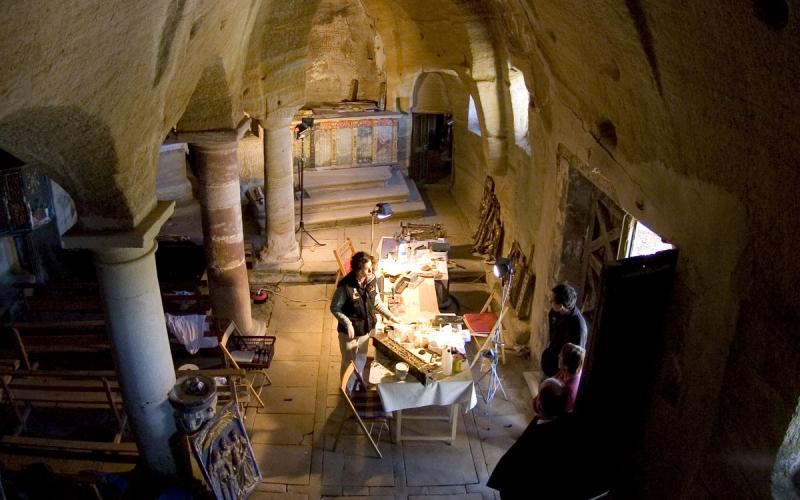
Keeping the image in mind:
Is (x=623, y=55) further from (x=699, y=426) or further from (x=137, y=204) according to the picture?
(x=137, y=204)

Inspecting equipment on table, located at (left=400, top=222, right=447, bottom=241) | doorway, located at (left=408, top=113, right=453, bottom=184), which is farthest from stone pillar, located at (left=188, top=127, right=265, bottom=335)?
doorway, located at (left=408, top=113, right=453, bottom=184)

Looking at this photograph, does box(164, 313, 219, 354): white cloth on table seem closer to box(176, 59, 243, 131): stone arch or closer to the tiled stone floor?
the tiled stone floor

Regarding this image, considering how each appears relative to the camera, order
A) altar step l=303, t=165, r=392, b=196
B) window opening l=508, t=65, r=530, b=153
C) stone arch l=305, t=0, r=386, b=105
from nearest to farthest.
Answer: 1. window opening l=508, t=65, r=530, b=153
2. altar step l=303, t=165, r=392, b=196
3. stone arch l=305, t=0, r=386, b=105

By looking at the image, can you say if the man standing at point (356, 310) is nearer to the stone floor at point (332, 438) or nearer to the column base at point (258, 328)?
the stone floor at point (332, 438)

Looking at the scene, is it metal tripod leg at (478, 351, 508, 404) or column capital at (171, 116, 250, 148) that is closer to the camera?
metal tripod leg at (478, 351, 508, 404)

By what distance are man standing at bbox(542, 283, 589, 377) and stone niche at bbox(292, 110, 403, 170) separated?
9365 millimetres

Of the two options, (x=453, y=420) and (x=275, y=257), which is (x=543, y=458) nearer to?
(x=453, y=420)

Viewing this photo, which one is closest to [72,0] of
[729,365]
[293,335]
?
[729,365]

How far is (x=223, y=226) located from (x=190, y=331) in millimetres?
1596

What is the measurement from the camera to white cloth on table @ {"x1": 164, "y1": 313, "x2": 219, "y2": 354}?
7.98 meters

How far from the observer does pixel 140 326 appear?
19.1 ft

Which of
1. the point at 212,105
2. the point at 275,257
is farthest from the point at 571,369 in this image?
the point at 275,257

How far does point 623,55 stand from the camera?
465 centimetres

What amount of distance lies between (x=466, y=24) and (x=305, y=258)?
4.70 metres
